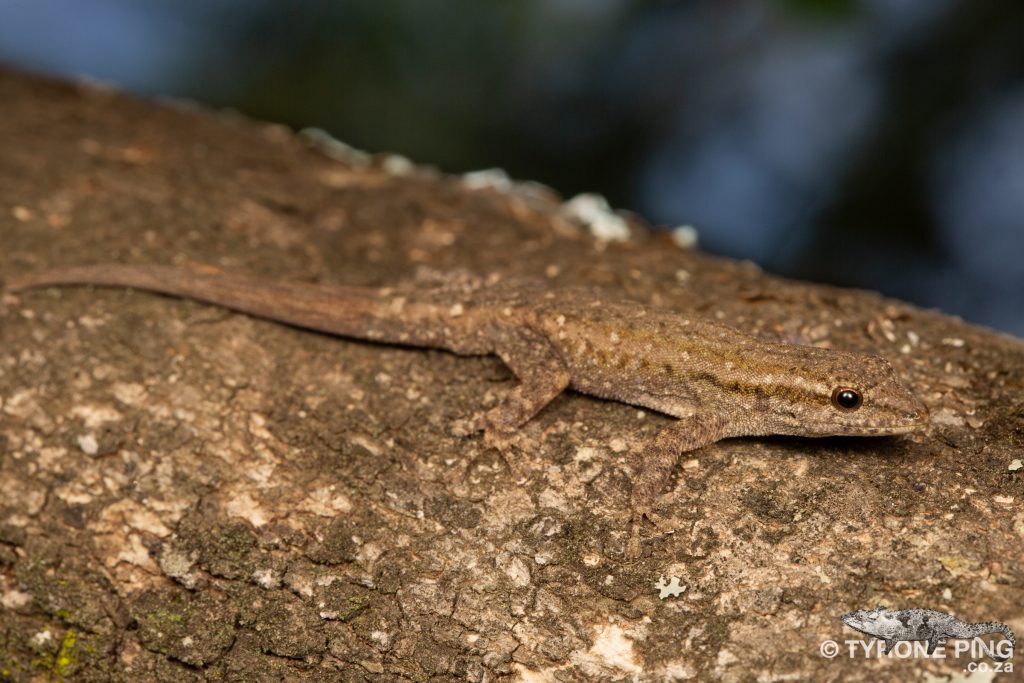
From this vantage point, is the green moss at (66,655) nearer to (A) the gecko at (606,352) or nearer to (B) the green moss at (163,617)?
(B) the green moss at (163,617)

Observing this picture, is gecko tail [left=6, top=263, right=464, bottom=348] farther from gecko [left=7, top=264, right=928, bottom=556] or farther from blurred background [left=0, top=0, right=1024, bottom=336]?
blurred background [left=0, top=0, right=1024, bottom=336]

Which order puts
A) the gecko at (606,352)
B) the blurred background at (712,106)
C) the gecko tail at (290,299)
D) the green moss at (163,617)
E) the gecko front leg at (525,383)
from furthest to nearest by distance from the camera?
the blurred background at (712,106) < the gecko tail at (290,299) < the gecko front leg at (525,383) < the gecko at (606,352) < the green moss at (163,617)

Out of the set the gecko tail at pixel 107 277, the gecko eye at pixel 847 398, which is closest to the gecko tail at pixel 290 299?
the gecko tail at pixel 107 277

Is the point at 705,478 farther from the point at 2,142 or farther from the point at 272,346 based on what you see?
the point at 2,142

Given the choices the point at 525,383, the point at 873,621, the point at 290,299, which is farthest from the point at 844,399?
the point at 290,299

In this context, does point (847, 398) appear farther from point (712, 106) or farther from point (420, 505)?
point (712, 106)

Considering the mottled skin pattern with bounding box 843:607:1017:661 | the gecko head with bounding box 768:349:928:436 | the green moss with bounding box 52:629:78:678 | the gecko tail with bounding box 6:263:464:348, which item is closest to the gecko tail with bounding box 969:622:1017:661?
the mottled skin pattern with bounding box 843:607:1017:661
